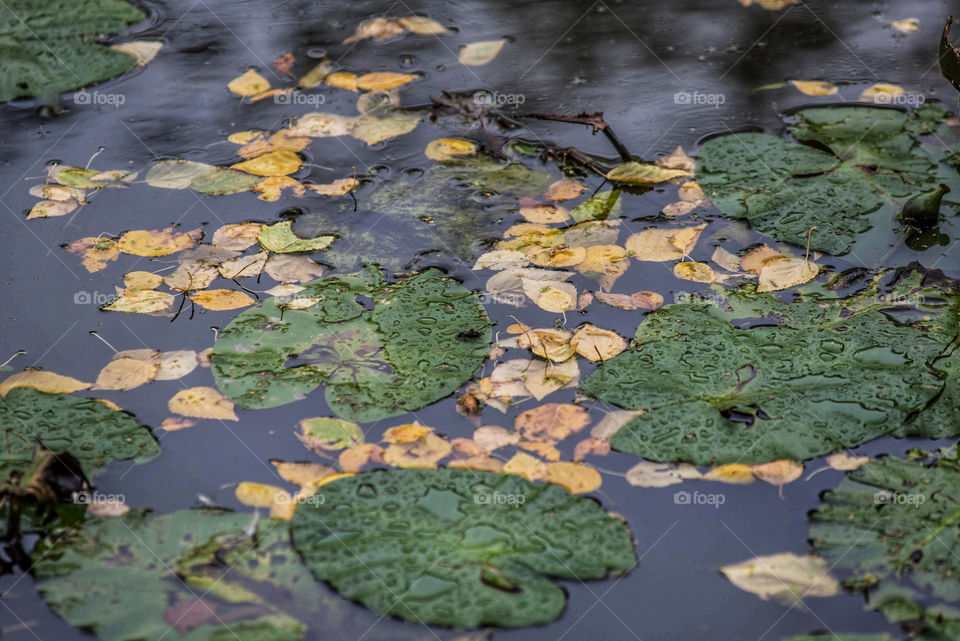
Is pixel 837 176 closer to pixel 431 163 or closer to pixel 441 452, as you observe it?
pixel 431 163

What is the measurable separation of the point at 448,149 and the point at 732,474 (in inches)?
52.9

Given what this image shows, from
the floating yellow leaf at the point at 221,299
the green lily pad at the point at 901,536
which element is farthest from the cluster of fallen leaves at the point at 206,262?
the green lily pad at the point at 901,536

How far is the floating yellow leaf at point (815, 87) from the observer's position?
9.06 feet

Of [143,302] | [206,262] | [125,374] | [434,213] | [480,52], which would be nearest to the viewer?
[125,374]

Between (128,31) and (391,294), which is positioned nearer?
(391,294)

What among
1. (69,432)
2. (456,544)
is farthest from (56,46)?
(456,544)

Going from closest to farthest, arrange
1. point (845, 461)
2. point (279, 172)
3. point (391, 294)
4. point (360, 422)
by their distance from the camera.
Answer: point (845, 461) → point (360, 422) → point (391, 294) → point (279, 172)

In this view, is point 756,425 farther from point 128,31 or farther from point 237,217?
point 128,31

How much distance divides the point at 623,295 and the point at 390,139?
37.5 inches

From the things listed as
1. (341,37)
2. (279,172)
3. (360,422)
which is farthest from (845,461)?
(341,37)

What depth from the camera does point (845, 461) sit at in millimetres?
1668

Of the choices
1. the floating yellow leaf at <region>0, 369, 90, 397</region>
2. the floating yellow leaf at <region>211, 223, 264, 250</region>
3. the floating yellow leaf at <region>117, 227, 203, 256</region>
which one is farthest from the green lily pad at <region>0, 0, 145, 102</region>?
the floating yellow leaf at <region>0, 369, 90, 397</region>

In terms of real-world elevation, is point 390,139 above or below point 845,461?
above

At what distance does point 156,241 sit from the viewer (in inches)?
88.8
